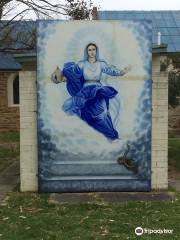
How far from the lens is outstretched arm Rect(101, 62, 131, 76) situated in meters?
9.33

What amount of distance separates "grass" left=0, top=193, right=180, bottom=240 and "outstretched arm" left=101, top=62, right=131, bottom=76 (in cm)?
229

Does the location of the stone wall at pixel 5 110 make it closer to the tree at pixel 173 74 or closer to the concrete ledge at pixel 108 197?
the tree at pixel 173 74

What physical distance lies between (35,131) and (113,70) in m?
1.78

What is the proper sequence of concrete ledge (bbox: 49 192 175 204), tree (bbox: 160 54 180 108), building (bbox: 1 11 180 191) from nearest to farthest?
concrete ledge (bbox: 49 192 175 204)
building (bbox: 1 11 180 191)
tree (bbox: 160 54 180 108)

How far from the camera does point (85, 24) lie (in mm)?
9266

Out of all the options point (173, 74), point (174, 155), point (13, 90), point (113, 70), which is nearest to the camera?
point (113, 70)

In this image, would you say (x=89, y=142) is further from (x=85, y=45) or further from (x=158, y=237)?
(x=158, y=237)

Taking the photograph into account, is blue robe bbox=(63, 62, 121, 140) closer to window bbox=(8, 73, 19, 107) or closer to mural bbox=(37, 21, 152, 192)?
mural bbox=(37, 21, 152, 192)

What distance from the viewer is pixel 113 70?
9344 millimetres

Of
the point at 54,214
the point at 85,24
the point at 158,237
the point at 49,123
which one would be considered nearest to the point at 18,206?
the point at 54,214

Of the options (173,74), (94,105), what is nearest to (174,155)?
(173,74)
